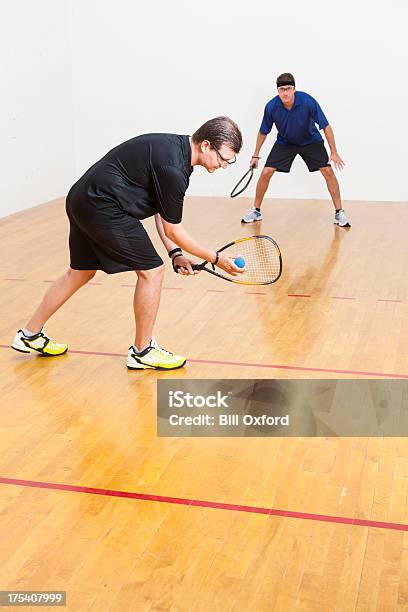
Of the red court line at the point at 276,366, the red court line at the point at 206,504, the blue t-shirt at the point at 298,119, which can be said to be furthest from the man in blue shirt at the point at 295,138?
the red court line at the point at 206,504

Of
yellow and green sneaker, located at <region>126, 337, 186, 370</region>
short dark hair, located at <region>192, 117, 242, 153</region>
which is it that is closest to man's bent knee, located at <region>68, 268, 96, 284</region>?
yellow and green sneaker, located at <region>126, 337, 186, 370</region>

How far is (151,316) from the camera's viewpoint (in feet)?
10.4

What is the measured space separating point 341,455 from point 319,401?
0.41 m

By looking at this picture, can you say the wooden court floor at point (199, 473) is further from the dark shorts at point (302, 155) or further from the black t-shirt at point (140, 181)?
the dark shorts at point (302, 155)

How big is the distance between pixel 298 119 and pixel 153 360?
335cm

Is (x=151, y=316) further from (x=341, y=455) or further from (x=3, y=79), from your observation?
(x=3, y=79)

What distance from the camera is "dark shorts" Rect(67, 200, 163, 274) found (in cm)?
299

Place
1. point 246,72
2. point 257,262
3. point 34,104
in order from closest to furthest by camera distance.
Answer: point 257,262 < point 34,104 < point 246,72

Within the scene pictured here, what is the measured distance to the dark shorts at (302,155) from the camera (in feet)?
20.3

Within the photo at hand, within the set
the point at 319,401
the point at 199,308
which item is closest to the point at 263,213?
the point at 199,308

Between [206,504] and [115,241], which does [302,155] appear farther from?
[206,504]

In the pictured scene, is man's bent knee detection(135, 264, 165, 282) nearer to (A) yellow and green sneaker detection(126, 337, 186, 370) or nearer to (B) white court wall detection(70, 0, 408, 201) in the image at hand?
(A) yellow and green sneaker detection(126, 337, 186, 370)

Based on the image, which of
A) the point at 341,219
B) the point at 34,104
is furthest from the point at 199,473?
the point at 34,104

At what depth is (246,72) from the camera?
294 inches
